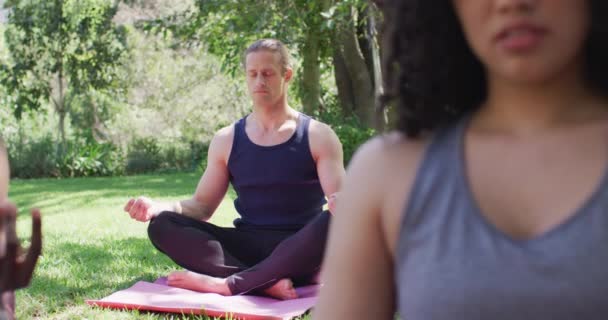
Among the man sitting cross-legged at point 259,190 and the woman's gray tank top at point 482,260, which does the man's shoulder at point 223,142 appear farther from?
the woman's gray tank top at point 482,260

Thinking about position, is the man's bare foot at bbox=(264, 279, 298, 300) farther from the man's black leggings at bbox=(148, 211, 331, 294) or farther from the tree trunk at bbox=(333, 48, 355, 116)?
the tree trunk at bbox=(333, 48, 355, 116)

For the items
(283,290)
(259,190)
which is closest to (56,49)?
(259,190)

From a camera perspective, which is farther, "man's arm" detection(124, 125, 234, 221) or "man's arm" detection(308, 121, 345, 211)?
"man's arm" detection(124, 125, 234, 221)

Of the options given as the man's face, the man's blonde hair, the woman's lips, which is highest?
the man's blonde hair

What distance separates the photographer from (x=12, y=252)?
1.07 meters

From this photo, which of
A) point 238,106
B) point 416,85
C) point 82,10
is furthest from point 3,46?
point 416,85

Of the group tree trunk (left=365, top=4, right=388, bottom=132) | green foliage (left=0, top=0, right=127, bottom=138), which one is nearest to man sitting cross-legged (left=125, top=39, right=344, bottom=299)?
tree trunk (left=365, top=4, right=388, bottom=132)

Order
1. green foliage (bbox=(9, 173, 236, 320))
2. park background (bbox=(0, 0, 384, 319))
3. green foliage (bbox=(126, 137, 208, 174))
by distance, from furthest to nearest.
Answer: green foliage (bbox=(126, 137, 208, 174)) → park background (bbox=(0, 0, 384, 319)) → green foliage (bbox=(9, 173, 236, 320))

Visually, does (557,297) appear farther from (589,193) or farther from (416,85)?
(416,85)

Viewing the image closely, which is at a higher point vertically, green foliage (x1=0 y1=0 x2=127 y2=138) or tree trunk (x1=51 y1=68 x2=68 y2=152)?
green foliage (x1=0 y1=0 x2=127 y2=138)

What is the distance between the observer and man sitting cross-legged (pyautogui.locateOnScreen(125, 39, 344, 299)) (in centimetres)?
456

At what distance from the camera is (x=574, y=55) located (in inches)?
39.2

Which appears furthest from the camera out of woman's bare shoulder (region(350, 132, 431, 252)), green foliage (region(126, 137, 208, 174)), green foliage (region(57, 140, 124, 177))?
green foliage (region(126, 137, 208, 174))

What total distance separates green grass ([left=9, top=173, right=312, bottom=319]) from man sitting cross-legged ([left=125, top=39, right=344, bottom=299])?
0.50 meters
